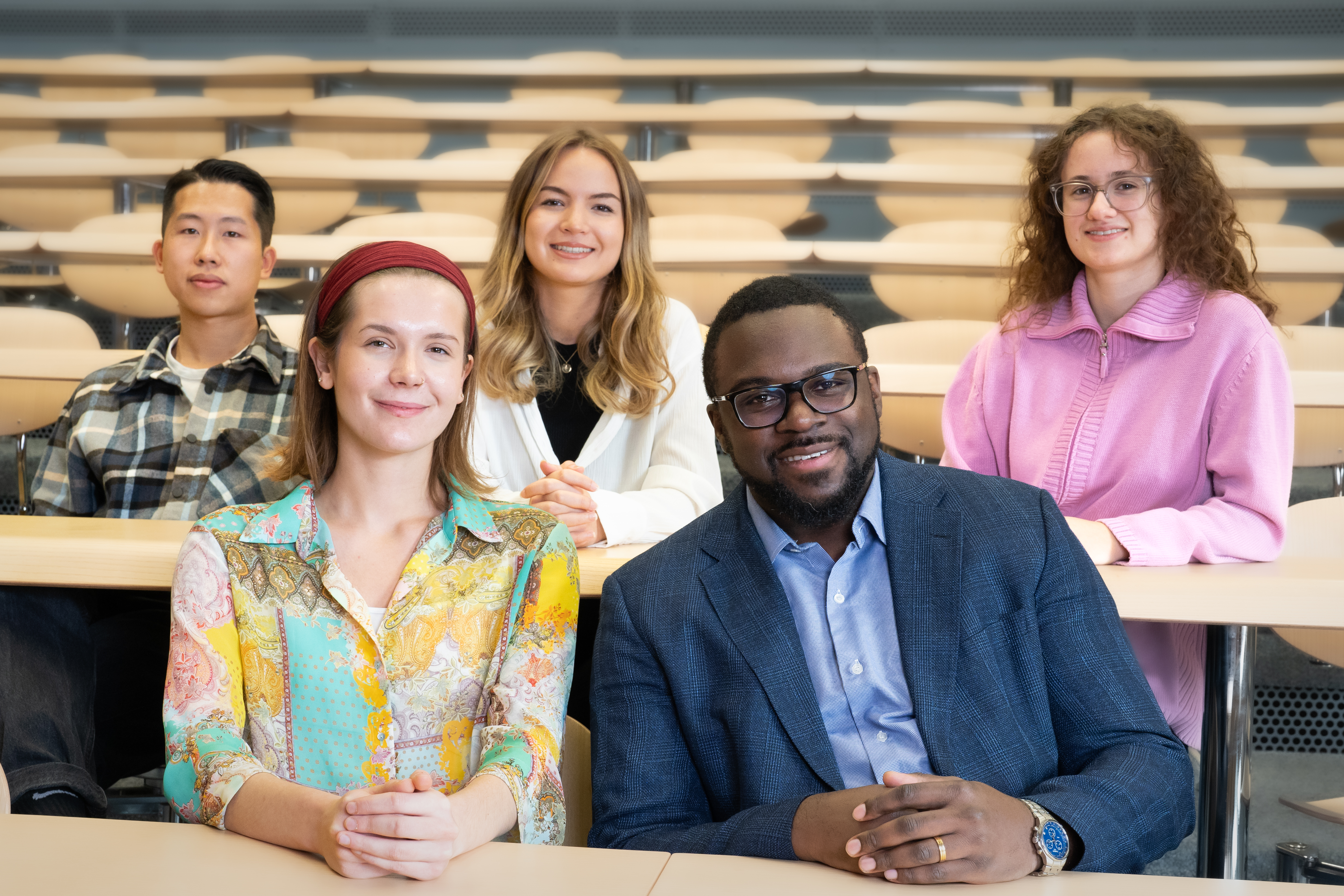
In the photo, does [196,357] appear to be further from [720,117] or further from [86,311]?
[720,117]

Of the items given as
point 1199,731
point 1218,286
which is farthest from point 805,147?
point 1199,731

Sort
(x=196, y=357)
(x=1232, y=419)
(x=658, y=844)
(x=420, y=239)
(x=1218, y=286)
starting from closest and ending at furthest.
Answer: (x=658, y=844) < (x=1232, y=419) < (x=1218, y=286) < (x=196, y=357) < (x=420, y=239)

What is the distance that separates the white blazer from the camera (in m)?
1.80

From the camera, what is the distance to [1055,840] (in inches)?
36.8

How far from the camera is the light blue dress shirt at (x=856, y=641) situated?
3.60 ft

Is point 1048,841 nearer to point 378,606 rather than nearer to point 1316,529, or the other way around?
point 378,606

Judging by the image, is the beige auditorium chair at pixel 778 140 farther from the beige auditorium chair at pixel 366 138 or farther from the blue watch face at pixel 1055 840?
the blue watch face at pixel 1055 840

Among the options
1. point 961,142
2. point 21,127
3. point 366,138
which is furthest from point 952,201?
point 21,127

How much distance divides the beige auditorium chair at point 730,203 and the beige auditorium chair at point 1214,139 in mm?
1486

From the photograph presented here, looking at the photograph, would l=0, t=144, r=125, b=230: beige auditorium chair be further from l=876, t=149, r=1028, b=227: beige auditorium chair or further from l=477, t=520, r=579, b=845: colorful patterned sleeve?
l=477, t=520, r=579, b=845: colorful patterned sleeve

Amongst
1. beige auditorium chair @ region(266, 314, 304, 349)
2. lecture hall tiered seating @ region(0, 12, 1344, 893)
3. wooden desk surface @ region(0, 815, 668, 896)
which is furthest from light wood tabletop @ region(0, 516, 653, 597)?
beige auditorium chair @ region(266, 314, 304, 349)

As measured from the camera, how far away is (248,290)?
2.03 m

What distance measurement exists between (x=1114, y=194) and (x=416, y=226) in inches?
93.9

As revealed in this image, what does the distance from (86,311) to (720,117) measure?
242 cm
